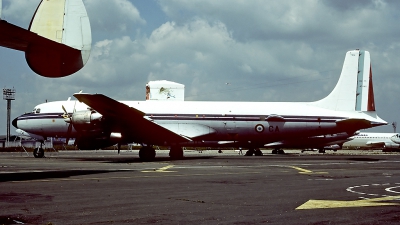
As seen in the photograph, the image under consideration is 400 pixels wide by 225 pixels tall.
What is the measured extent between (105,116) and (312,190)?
2284 centimetres

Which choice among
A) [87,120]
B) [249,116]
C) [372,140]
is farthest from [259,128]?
[372,140]

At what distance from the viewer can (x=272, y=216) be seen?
10852 millimetres

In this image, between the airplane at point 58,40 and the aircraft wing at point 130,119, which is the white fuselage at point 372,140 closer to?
the aircraft wing at point 130,119

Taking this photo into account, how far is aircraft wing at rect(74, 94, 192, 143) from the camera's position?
112 ft

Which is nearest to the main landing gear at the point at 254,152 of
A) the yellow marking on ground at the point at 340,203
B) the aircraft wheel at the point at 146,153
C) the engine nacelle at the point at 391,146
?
the aircraft wheel at the point at 146,153

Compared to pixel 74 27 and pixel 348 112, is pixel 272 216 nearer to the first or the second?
pixel 74 27

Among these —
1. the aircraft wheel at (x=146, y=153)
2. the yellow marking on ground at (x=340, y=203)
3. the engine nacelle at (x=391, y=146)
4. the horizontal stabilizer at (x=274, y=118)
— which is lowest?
the yellow marking on ground at (x=340, y=203)

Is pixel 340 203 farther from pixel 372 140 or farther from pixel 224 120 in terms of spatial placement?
pixel 372 140

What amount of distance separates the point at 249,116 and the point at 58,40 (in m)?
26.9

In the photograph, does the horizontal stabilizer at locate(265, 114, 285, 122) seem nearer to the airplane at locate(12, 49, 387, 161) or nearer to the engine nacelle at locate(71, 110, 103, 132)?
the airplane at locate(12, 49, 387, 161)

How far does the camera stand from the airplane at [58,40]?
60.0 feet

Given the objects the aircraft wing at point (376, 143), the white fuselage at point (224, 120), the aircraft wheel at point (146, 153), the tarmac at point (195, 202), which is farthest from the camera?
the aircraft wing at point (376, 143)

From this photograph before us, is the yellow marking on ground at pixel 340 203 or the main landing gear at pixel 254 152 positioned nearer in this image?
the yellow marking on ground at pixel 340 203

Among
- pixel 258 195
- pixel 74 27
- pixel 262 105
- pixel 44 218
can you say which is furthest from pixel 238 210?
pixel 262 105
